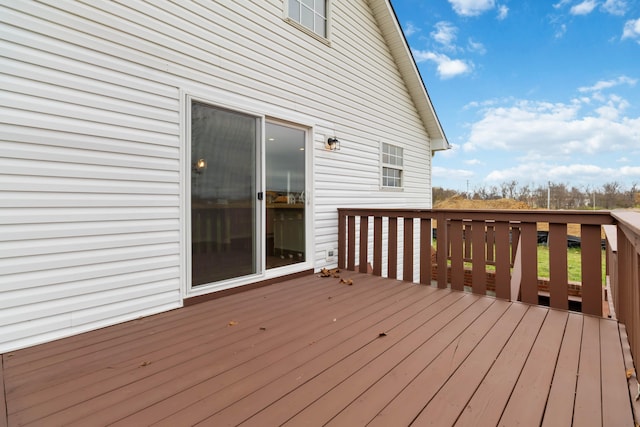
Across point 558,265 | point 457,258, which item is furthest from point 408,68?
point 558,265

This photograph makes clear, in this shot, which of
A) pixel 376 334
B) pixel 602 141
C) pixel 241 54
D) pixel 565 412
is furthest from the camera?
pixel 602 141

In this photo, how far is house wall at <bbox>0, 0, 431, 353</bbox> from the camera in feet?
6.51

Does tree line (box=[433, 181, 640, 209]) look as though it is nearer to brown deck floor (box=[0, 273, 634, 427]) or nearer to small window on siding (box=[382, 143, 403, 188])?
small window on siding (box=[382, 143, 403, 188])

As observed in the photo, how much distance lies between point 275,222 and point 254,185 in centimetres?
56

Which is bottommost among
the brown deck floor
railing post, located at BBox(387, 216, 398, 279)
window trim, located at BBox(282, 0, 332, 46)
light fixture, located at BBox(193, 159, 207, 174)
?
the brown deck floor

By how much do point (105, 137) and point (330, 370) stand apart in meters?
2.40

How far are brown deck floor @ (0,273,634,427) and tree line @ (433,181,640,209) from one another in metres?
9.66

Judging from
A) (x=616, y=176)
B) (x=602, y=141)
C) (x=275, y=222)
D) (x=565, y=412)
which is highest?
(x=602, y=141)

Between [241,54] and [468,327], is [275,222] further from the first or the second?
[468,327]

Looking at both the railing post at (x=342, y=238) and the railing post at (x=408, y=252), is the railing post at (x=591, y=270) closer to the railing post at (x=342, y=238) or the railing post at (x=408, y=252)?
the railing post at (x=408, y=252)

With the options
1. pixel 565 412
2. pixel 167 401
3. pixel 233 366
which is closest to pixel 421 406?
pixel 565 412

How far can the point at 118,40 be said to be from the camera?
239cm

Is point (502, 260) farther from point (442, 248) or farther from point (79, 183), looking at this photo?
point (79, 183)

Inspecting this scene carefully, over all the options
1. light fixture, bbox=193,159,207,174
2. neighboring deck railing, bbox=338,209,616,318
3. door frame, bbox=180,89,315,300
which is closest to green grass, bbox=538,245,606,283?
neighboring deck railing, bbox=338,209,616,318
